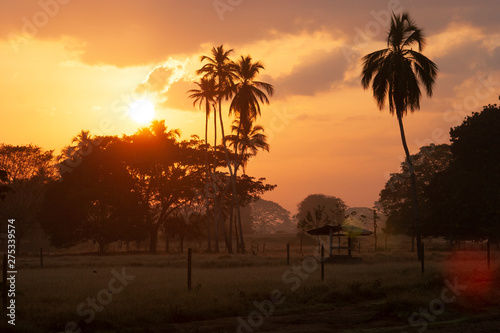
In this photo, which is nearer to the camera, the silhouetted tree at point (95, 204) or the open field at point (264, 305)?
the open field at point (264, 305)

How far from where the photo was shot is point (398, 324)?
1522 centimetres

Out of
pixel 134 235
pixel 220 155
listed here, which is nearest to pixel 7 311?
pixel 134 235

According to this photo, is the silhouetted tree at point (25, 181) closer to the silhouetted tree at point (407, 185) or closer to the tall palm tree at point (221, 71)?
the tall palm tree at point (221, 71)

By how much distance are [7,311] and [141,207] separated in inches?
2164

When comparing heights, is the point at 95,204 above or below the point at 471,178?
below

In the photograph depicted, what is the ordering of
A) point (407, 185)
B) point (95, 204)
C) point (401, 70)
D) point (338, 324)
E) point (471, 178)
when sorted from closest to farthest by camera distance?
point (338, 324), point (401, 70), point (471, 178), point (95, 204), point (407, 185)

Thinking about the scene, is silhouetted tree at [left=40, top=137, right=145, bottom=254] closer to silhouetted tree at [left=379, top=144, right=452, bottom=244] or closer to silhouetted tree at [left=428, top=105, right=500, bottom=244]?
silhouetted tree at [left=428, top=105, right=500, bottom=244]

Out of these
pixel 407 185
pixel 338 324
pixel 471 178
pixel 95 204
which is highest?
pixel 407 185

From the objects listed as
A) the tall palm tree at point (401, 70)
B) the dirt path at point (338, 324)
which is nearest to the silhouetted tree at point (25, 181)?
the tall palm tree at point (401, 70)

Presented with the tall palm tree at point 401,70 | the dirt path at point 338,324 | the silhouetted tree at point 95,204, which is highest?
the tall palm tree at point 401,70

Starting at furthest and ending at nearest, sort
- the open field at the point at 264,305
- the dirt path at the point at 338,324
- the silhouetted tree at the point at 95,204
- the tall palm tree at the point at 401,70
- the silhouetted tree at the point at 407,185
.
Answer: the silhouetted tree at the point at 407,185 → the silhouetted tree at the point at 95,204 → the tall palm tree at the point at 401,70 → the open field at the point at 264,305 → the dirt path at the point at 338,324

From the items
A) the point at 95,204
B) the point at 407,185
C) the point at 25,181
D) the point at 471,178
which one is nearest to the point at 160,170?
the point at 95,204

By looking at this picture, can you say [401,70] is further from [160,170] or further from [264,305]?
[160,170]

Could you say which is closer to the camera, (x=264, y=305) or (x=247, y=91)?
(x=264, y=305)
